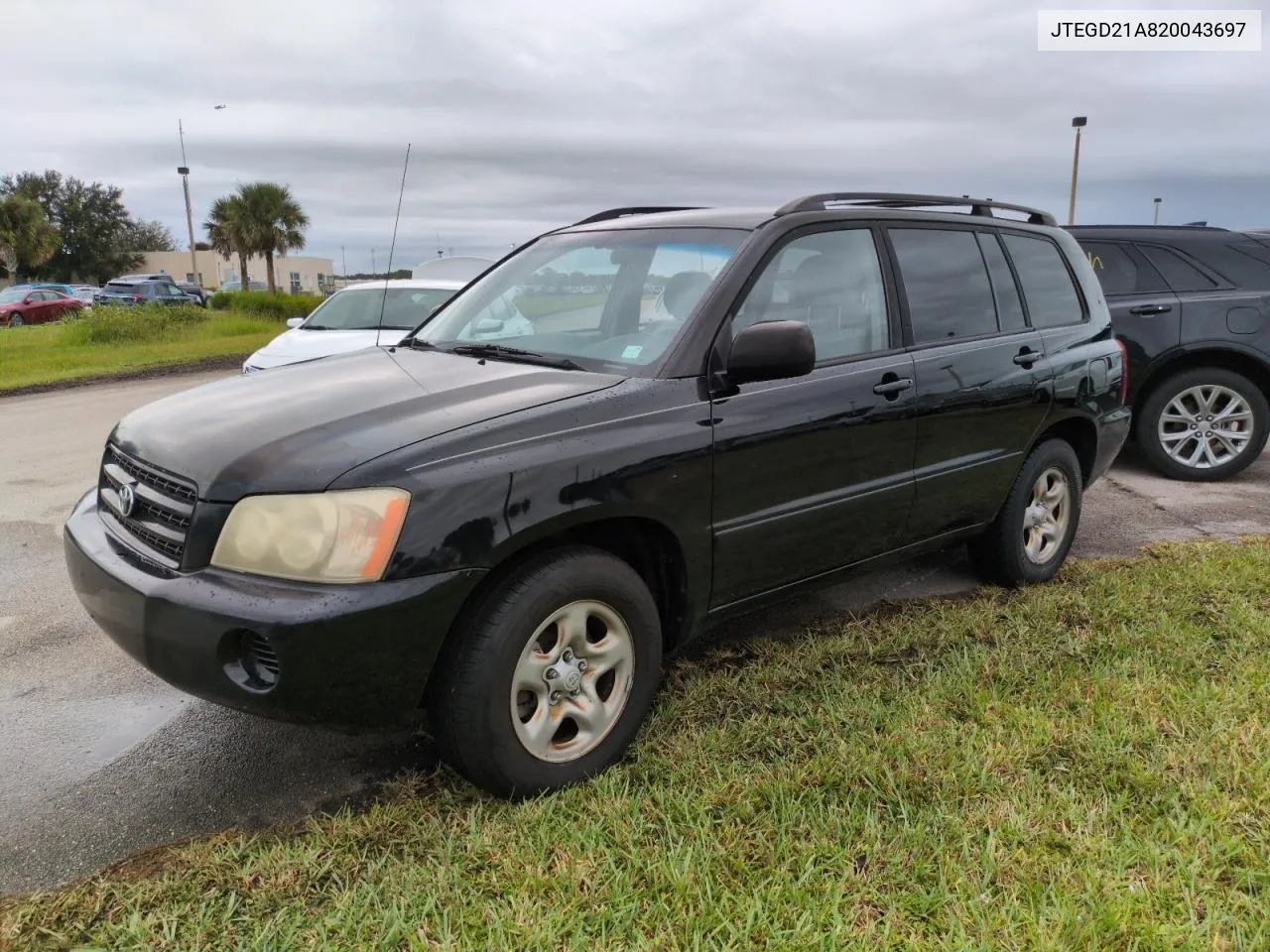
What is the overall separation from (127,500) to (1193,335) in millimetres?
6966

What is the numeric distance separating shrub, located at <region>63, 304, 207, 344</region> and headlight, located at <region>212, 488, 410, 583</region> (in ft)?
59.5

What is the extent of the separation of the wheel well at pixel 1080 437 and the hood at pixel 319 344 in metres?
5.71

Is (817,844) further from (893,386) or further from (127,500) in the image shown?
(127,500)

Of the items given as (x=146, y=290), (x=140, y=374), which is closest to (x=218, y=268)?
(x=146, y=290)

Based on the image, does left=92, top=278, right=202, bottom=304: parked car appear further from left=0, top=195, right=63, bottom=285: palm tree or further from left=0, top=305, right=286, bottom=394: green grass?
left=0, top=195, right=63, bottom=285: palm tree

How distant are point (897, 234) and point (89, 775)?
354 cm

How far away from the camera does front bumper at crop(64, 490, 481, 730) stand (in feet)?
7.64

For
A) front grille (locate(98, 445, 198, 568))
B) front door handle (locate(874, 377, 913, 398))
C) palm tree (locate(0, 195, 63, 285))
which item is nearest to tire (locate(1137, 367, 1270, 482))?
front door handle (locate(874, 377, 913, 398))

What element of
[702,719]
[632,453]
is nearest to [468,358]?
[632,453]

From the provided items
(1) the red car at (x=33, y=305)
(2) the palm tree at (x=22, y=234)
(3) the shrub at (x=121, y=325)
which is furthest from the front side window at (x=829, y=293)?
(2) the palm tree at (x=22, y=234)

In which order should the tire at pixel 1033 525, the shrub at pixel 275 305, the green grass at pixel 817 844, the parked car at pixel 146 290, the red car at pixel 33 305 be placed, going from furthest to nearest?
the parked car at pixel 146 290 < the red car at pixel 33 305 < the shrub at pixel 275 305 < the tire at pixel 1033 525 < the green grass at pixel 817 844

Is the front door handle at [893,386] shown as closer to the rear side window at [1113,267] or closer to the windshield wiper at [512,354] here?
the windshield wiper at [512,354]

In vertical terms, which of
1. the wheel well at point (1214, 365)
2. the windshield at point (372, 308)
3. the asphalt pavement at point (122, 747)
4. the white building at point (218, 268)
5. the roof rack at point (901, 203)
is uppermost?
the white building at point (218, 268)

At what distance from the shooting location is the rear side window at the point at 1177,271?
7000mm
